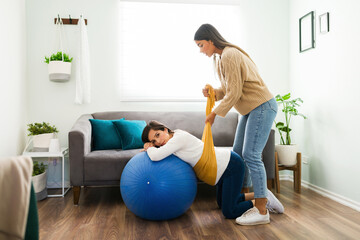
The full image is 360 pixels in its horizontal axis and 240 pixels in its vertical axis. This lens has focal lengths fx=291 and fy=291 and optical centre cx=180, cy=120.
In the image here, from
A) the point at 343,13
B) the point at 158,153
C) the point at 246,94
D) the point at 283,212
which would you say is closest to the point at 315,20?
the point at 343,13

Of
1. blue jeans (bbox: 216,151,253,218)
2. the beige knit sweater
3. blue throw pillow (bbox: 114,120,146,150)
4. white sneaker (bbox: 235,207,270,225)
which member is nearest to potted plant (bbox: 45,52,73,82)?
blue throw pillow (bbox: 114,120,146,150)

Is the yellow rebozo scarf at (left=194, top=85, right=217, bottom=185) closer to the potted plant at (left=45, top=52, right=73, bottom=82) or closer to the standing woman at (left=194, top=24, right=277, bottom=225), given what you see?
the standing woman at (left=194, top=24, right=277, bottom=225)

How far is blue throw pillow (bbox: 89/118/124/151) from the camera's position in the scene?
3.01 meters

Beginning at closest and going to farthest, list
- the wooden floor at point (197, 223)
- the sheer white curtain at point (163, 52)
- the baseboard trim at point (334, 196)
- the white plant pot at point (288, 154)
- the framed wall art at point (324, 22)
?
1. the wooden floor at point (197, 223)
2. the baseboard trim at point (334, 196)
3. the framed wall art at point (324, 22)
4. the white plant pot at point (288, 154)
5. the sheer white curtain at point (163, 52)

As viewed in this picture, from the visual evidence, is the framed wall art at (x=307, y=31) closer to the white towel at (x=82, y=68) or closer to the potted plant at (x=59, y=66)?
the white towel at (x=82, y=68)

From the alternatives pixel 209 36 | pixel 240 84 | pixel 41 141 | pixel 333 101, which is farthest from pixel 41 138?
pixel 333 101

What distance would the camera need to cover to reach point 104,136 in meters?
3.02

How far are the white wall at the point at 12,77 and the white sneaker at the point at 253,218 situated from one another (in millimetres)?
2261

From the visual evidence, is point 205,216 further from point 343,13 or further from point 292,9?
point 292,9

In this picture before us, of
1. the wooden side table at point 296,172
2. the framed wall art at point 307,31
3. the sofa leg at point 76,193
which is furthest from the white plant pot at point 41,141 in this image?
the framed wall art at point 307,31

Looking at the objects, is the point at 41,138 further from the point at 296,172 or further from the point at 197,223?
the point at 296,172

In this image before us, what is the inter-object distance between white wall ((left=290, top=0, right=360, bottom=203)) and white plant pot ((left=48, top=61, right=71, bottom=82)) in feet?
8.94

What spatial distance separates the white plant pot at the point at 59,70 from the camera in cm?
321

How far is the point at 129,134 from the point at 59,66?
113 centimetres
